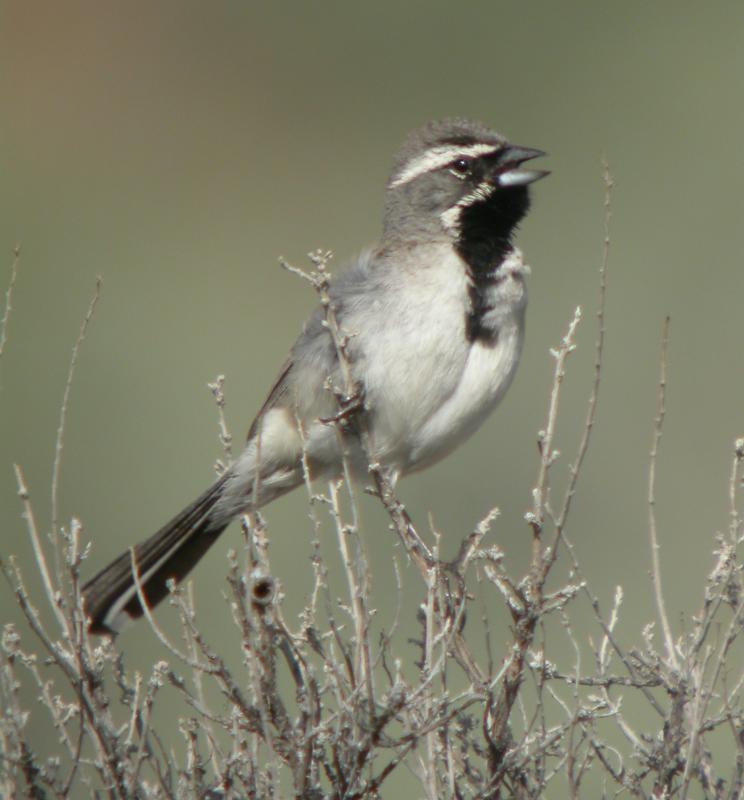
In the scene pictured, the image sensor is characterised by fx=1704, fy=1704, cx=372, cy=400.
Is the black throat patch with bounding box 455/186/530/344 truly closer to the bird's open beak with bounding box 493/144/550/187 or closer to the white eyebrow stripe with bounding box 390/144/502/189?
the bird's open beak with bounding box 493/144/550/187

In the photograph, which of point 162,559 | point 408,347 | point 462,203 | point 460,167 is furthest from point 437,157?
point 162,559

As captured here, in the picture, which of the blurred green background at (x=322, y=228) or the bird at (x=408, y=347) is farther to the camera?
the blurred green background at (x=322, y=228)

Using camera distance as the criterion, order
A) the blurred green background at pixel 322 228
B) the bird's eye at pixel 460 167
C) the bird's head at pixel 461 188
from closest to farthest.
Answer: the bird's head at pixel 461 188 < the bird's eye at pixel 460 167 < the blurred green background at pixel 322 228

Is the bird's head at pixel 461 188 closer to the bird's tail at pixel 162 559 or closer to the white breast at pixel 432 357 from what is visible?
the white breast at pixel 432 357

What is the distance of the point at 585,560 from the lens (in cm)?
959

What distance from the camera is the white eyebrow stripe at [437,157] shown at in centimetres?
587

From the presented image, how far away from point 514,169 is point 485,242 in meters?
0.31

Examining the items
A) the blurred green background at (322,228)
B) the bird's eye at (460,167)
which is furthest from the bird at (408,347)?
the blurred green background at (322,228)

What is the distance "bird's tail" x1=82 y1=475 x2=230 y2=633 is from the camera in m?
5.63

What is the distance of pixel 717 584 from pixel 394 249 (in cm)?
202

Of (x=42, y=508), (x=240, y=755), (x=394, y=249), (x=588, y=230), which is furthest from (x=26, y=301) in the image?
(x=240, y=755)

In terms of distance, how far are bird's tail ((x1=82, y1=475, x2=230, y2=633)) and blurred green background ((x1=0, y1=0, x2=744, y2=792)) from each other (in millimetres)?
3083

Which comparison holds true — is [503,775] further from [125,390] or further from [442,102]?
[442,102]

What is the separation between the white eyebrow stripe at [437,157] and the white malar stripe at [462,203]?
125mm
